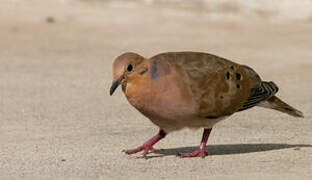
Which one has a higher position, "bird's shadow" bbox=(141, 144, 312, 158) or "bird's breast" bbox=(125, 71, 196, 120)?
"bird's breast" bbox=(125, 71, 196, 120)

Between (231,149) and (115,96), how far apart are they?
3.20 m

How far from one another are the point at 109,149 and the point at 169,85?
3.44 feet

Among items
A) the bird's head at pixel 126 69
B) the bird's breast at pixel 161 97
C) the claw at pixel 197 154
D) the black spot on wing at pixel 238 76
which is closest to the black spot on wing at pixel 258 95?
the black spot on wing at pixel 238 76

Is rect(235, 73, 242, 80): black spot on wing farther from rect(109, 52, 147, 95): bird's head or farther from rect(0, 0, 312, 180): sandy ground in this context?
rect(109, 52, 147, 95): bird's head

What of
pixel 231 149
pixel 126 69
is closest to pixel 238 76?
pixel 231 149

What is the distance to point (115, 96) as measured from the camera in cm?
1002

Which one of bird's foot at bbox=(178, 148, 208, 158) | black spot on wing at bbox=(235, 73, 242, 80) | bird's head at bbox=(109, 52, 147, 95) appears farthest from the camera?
black spot on wing at bbox=(235, 73, 242, 80)

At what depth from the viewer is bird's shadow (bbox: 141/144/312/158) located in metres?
6.91

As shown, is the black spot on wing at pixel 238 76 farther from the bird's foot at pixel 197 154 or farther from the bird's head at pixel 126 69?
the bird's head at pixel 126 69

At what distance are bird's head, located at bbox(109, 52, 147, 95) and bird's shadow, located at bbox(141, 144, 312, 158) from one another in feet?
3.14

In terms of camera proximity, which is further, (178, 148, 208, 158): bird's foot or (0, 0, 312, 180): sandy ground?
(178, 148, 208, 158): bird's foot

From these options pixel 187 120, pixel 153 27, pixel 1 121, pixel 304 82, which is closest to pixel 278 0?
pixel 153 27

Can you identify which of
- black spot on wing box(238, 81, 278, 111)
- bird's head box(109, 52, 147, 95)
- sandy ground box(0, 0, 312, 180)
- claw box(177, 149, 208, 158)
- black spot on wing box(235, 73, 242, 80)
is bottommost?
sandy ground box(0, 0, 312, 180)

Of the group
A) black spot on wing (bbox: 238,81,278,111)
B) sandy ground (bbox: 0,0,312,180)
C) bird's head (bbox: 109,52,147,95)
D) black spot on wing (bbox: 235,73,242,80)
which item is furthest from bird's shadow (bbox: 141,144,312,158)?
bird's head (bbox: 109,52,147,95)
